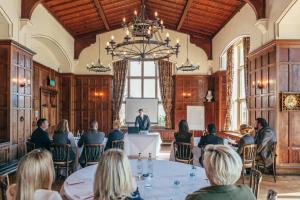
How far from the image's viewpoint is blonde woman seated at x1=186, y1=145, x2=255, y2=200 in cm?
186

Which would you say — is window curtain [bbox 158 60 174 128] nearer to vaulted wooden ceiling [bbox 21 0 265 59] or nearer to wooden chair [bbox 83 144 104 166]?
vaulted wooden ceiling [bbox 21 0 265 59]

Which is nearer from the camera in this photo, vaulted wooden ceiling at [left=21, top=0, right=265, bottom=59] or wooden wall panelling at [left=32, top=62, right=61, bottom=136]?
vaulted wooden ceiling at [left=21, top=0, right=265, bottom=59]

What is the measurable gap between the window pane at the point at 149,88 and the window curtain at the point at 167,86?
1.58 feet

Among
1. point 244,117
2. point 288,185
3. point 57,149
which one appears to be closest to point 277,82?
point 288,185

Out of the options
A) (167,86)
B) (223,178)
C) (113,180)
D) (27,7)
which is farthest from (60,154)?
(167,86)

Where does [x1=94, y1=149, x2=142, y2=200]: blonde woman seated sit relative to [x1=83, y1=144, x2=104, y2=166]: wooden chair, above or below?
above

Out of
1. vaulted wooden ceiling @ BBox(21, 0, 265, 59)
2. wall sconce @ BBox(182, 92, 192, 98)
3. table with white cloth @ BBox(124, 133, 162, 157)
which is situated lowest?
table with white cloth @ BBox(124, 133, 162, 157)

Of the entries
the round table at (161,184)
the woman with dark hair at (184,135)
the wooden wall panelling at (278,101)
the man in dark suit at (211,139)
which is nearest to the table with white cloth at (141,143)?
the woman with dark hair at (184,135)

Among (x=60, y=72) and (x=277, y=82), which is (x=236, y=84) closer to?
(x=277, y=82)

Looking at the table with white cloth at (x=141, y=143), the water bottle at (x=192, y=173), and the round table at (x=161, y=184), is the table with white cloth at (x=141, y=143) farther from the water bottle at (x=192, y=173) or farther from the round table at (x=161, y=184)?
the water bottle at (x=192, y=173)

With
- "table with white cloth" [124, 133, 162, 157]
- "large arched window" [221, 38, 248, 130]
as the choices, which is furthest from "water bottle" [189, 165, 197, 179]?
"large arched window" [221, 38, 248, 130]

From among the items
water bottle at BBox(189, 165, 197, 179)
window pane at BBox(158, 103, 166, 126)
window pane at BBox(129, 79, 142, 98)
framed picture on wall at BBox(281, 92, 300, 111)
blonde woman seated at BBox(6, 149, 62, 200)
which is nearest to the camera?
blonde woman seated at BBox(6, 149, 62, 200)

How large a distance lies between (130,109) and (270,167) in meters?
6.80

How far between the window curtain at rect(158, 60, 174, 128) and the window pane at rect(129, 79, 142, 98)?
972 mm
